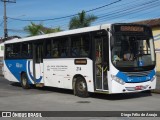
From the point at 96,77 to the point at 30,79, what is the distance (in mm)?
6496

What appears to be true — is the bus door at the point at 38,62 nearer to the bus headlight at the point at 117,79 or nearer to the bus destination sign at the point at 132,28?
the bus destination sign at the point at 132,28

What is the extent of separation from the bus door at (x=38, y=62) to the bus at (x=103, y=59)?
91cm

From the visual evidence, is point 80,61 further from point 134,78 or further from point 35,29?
point 35,29

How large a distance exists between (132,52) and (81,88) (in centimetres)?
283

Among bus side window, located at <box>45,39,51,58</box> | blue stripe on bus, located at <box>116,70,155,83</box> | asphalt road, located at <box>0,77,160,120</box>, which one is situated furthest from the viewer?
bus side window, located at <box>45,39,51,58</box>

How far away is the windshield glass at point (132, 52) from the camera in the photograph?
15242mm

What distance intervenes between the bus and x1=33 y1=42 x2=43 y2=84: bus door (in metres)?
0.91

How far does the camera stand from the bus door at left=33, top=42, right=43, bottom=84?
20.2m

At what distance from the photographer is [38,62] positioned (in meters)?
20.5

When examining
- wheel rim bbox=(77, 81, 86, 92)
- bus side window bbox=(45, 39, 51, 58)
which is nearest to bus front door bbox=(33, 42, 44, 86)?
bus side window bbox=(45, 39, 51, 58)

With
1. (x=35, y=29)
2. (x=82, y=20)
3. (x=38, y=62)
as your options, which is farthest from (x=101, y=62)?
(x=35, y=29)

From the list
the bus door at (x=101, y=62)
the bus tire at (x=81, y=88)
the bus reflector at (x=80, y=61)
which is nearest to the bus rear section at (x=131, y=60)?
the bus door at (x=101, y=62)

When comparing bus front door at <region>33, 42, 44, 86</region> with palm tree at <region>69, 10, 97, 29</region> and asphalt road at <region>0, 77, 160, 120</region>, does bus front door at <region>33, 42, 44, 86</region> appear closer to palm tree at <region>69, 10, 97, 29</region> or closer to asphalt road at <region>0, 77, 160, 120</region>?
asphalt road at <region>0, 77, 160, 120</region>

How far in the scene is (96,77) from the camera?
627 inches
